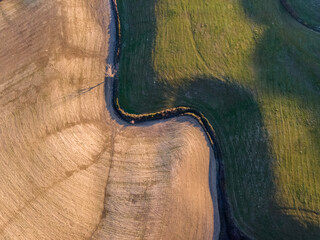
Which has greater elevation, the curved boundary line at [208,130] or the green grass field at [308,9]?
the green grass field at [308,9]

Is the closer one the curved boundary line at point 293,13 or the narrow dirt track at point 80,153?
the narrow dirt track at point 80,153

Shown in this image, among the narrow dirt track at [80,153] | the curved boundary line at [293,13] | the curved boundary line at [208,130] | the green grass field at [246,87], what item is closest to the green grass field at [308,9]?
the curved boundary line at [293,13]

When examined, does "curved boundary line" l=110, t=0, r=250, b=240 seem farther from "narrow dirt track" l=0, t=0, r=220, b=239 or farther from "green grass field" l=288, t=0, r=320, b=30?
"green grass field" l=288, t=0, r=320, b=30

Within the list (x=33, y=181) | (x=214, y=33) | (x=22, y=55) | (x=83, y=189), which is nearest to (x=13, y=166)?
(x=33, y=181)

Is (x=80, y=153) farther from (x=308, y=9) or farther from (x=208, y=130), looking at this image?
(x=308, y=9)

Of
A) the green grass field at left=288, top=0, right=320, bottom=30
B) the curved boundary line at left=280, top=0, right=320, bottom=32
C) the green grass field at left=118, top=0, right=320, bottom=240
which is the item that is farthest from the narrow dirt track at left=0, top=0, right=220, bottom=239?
the green grass field at left=288, top=0, right=320, bottom=30

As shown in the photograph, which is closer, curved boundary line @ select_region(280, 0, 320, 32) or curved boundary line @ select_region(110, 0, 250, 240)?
curved boundary line @ select_region(110, 0, 250, 240)

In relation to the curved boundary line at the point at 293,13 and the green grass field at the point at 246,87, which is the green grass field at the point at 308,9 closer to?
the curved boundary line at the point at 293,13
